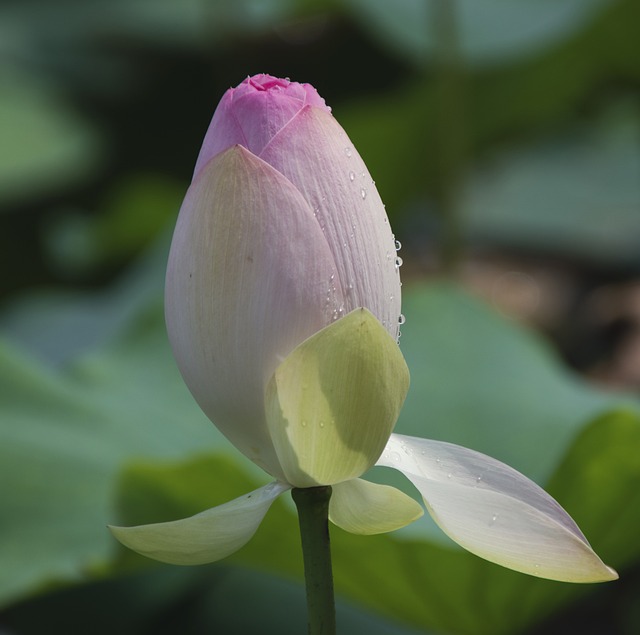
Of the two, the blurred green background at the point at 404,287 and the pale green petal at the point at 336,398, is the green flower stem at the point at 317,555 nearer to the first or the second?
the pale green petal at the point at 336,398

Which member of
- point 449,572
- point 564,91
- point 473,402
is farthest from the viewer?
point 564,91

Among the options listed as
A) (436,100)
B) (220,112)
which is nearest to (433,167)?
(436,100)

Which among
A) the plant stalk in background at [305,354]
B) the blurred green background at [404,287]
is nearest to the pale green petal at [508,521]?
the plant stalk in background at [305,354]

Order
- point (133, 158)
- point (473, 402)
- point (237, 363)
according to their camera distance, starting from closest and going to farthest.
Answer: point (237, 363) < point (473, 402) < point (133, 158)

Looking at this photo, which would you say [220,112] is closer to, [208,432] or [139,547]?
[139,547]

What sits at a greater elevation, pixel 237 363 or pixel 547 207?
pixel 237 363

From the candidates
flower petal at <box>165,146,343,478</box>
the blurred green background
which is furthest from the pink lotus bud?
the blurred green background
